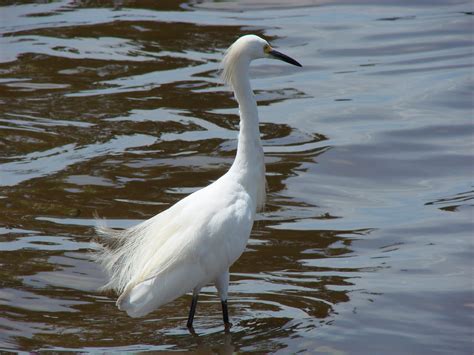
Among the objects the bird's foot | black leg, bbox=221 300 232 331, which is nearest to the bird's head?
black leg, bbox=221 300 232 331

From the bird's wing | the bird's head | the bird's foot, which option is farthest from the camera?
the bird's head

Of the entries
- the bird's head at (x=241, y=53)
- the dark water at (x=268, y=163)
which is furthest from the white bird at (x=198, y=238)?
the dark water at (x=268, y=163)

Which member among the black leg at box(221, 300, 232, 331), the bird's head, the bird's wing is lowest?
the black leg at box(221, 300, 232, 331)

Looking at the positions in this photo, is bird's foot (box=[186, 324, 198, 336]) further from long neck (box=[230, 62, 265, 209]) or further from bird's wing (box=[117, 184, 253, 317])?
long neck (box=[230, 62, 265, 209])

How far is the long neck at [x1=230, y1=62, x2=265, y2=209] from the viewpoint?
6.48 metres

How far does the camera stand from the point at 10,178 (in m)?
9.02

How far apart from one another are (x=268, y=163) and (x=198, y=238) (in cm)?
358

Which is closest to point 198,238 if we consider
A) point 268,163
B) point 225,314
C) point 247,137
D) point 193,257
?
point 193,257

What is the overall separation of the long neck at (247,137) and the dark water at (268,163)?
88 cm

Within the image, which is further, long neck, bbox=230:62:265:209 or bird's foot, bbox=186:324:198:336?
long neck, bbox=230:62:265:209

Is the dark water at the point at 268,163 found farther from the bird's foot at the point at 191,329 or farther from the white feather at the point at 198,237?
the white feather at the point at 198,237

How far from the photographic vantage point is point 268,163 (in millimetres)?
9648

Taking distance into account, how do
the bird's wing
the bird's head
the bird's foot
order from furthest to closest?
the bird's head
the bird's foot
the bird's wing

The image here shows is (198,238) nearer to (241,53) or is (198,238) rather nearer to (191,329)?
(191,329)
